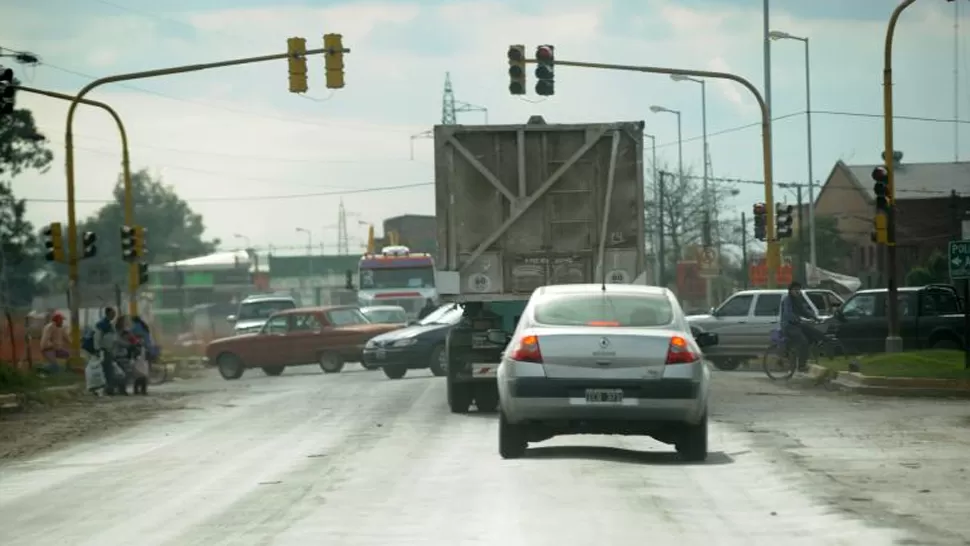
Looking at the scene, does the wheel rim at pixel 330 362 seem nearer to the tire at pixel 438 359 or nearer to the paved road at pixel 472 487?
the tire at pixel 438 359

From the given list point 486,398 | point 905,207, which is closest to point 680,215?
point 905,207

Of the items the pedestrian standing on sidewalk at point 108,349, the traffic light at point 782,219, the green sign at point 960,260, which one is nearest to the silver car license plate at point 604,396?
the green sign at point 960,260

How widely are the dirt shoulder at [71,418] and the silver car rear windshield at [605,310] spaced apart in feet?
22.4

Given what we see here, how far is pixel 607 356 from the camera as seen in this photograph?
16.1 metres

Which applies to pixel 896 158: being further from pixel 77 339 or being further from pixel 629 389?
pixel 629 389

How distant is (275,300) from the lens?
6606cm

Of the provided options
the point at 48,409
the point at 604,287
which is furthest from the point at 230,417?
the point at 604,287

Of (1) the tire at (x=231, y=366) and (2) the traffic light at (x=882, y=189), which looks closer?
(2) the traffic light at (x=882, y=189)

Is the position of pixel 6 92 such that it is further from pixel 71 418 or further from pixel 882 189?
pixel 882 189

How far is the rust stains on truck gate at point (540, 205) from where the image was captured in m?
24.6

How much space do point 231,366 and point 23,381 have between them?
12744 mm

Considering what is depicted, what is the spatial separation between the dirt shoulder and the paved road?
0.75 metres

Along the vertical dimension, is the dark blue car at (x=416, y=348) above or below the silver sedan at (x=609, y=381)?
below

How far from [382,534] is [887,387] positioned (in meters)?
18.7
